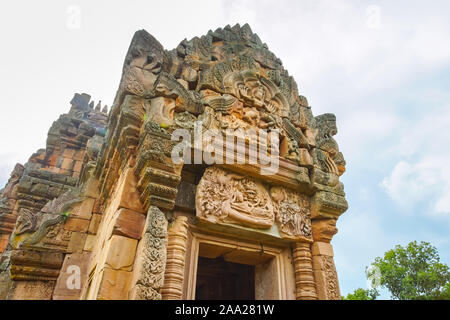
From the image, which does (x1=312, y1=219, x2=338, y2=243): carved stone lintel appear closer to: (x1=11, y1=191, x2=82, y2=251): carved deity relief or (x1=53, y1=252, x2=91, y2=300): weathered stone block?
(x1=53, y1=252, x2=91, y2=300): weathered stone block

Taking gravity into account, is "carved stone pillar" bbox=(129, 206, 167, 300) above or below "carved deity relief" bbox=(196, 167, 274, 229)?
below

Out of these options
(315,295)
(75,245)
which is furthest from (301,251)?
(75,245)

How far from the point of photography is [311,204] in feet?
15.1

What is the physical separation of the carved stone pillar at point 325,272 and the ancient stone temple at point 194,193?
16mm

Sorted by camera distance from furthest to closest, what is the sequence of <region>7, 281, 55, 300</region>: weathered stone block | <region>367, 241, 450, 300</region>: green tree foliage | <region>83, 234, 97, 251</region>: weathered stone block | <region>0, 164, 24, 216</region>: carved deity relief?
1. <region>367, 241, 450, 300</region>: green tree foliage
2. <region>0, 164, 24, 216</region>: carved deity relief
3. <region>83, 234, 97, 251</region>: weathered stone block
4. <region>7, 281, 55, 300</region>: weathered stone block

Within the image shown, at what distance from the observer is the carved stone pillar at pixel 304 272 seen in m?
3.94

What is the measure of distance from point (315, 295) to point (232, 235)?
4.43ft

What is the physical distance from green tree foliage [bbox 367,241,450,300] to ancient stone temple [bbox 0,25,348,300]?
18.3 metres

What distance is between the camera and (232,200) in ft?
12.9

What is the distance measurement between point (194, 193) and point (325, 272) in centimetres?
212

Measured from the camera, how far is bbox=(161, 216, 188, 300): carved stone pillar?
3.14 meters

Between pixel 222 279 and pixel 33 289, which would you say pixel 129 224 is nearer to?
pixel 33 289

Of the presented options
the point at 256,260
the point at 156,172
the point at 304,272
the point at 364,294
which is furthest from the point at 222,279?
the point at 364,294

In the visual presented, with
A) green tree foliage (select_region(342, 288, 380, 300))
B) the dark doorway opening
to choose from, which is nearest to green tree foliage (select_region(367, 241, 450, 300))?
green tree foliage (select_region(342, 288, 380, 300))
